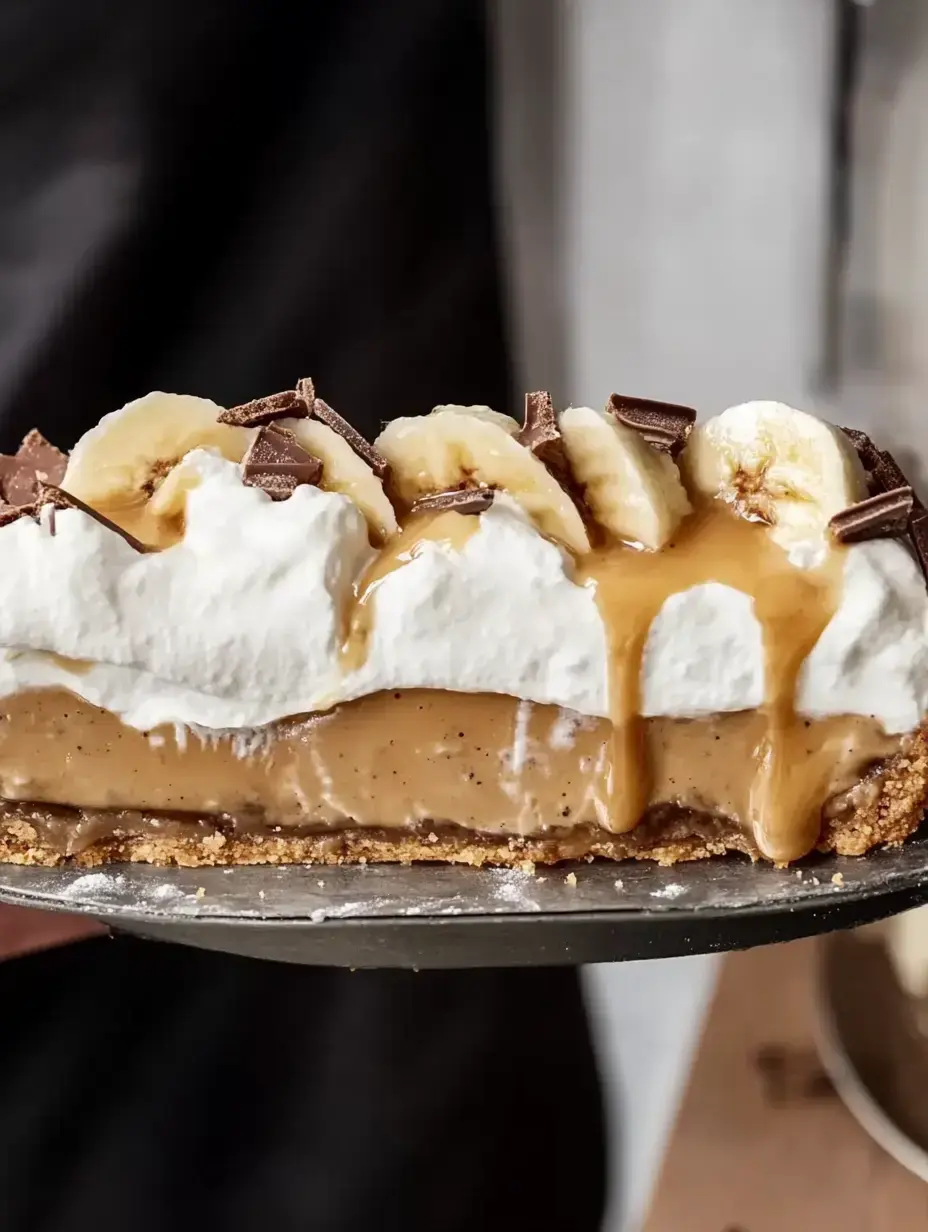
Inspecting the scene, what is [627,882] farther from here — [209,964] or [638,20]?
[638,20]

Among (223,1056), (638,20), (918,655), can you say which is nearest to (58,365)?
(223,1056)

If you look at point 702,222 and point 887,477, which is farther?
point 702,222

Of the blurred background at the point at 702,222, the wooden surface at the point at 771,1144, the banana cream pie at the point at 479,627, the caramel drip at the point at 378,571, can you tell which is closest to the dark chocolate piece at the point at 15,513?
the banana cream pie at the point at 479,627

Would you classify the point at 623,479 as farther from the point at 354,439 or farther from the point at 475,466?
the point at 354,439

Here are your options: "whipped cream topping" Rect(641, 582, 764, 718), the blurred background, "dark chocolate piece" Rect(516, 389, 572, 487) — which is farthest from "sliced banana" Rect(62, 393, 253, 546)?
the blurred background

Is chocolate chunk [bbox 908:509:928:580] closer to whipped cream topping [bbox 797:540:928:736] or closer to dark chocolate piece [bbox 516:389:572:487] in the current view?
whipped cream topping [bbox 797:540:928:736]

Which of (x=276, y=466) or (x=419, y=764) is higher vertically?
(x=276, y=466)

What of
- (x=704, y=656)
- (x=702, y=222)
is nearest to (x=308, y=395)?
(x=704, y=656)
